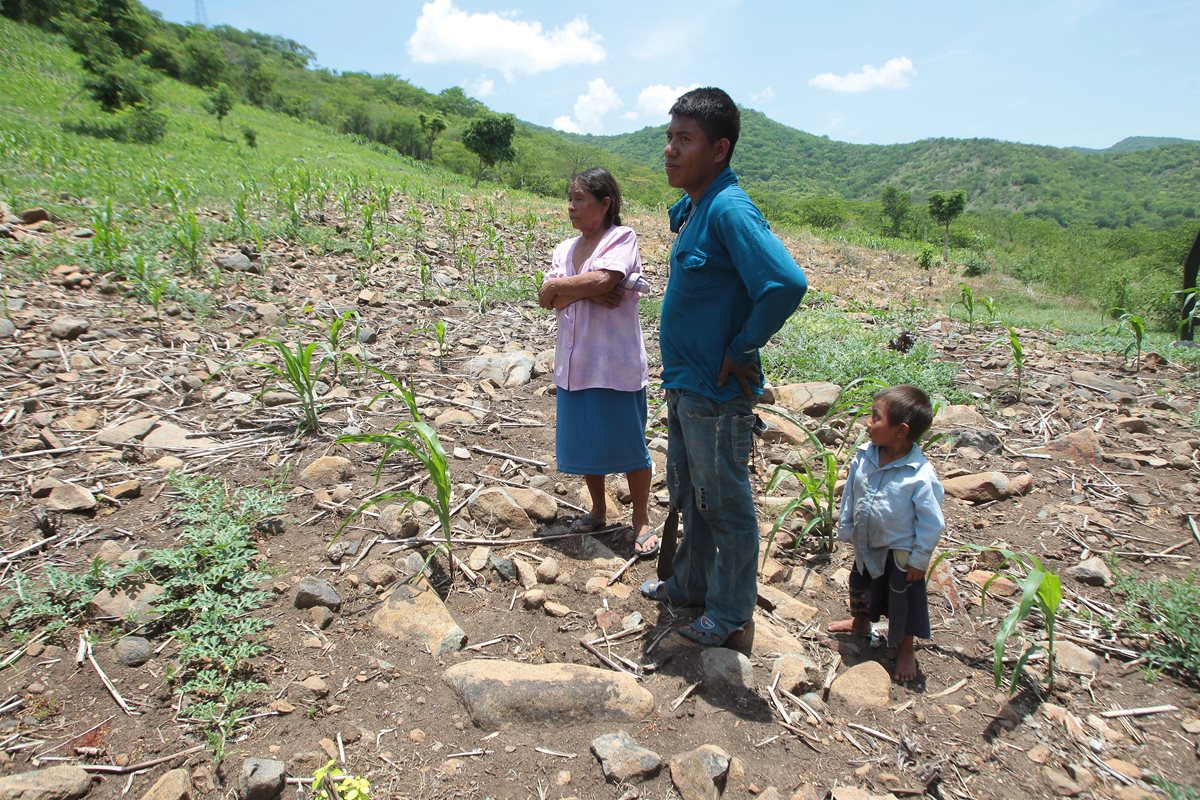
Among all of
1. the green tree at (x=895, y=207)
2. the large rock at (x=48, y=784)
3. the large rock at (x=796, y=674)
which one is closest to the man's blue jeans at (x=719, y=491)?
the large rock at (x=796, y=674)

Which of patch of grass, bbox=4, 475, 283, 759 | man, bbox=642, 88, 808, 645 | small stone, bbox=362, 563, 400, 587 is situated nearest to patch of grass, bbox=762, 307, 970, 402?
man, bbox=642, 88, 808, 645

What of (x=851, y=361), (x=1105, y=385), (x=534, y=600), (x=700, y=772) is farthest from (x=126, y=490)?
(x=1105, y=385)

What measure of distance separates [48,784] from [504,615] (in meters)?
1.31

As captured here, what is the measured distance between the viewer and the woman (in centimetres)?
254

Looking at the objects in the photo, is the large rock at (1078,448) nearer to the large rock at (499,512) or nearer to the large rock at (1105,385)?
the large rock at (1105,385)

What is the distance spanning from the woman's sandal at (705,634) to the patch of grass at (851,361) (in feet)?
8.62

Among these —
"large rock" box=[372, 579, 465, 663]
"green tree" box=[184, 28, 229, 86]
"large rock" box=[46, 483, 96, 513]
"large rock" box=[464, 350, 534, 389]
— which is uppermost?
"green tree" box=[184, 28, 229, 86]

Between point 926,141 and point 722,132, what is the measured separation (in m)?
116

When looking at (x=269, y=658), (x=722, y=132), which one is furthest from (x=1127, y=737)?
(x=269, y=658)

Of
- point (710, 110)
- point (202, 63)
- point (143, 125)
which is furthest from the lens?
point (202, 63)

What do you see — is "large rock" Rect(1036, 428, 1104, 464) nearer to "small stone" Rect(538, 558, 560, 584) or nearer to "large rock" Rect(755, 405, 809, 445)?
"large rock" Rect(755, 405, 809, 445)

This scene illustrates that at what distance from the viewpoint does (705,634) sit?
2.24m

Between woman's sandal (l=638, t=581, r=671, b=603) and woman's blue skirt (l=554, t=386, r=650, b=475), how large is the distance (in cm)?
49

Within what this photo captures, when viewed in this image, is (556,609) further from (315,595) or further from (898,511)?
(898,511)
